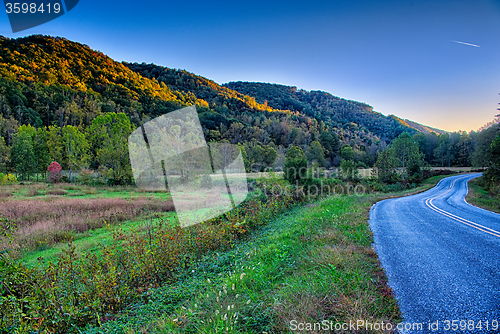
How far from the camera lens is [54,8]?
4.55 m

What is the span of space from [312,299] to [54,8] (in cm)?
779

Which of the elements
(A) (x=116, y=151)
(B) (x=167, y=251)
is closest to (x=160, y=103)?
(A) (x=116, y=151)

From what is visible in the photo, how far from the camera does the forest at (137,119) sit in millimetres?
33469

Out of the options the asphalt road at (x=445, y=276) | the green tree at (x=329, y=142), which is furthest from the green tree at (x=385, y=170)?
the green tree at (x=329, y=142)

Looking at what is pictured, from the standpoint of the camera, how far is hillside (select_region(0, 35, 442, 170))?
79.4 meters

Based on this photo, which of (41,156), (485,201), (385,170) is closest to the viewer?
(485,201)

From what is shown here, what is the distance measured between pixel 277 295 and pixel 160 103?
4442 inches

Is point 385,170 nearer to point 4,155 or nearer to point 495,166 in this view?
point 495,166

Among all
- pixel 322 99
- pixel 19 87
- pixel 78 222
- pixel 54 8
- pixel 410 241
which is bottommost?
pixel 78 222

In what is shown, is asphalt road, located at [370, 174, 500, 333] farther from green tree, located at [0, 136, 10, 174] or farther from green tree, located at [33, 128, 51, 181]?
green tree, located at [0, 136, 10, 174]

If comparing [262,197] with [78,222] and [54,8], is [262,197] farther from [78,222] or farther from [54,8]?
[54,8]

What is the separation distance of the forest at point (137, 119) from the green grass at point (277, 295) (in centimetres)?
3056

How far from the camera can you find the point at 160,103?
331ft

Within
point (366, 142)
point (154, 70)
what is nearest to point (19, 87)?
point (154, 70)
